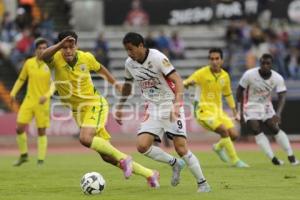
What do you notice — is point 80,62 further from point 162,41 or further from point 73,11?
point 73,11

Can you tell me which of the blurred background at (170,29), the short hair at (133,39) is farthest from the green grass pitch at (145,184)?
the blurred background at (170,29)

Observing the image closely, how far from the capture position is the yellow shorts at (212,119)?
58.7ft

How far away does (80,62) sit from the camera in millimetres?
13227

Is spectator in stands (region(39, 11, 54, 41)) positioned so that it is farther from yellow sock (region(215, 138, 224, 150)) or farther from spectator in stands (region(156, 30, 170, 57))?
yellow sock (region(215, 138, 224, 150))

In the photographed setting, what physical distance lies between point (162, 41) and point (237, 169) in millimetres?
14915

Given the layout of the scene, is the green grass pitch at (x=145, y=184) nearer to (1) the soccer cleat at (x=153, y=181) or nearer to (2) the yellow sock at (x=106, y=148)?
(1) the soccer cleat at (x=153, y=181)

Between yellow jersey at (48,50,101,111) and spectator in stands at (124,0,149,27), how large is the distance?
19.9 meters

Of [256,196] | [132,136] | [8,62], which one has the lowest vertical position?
[132,136]

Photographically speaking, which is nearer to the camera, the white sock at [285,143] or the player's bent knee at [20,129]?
the white sock at [285,143]

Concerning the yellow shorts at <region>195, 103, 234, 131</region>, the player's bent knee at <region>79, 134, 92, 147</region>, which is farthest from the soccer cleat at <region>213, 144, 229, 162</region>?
the player's bent knee at <region>79, 134, 92, 147</region>

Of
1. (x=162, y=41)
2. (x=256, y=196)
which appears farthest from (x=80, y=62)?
(x=162, y=41)

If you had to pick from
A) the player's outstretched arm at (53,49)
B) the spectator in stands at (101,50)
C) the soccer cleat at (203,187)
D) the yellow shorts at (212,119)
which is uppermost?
the player's outstretched arm at (53,49)

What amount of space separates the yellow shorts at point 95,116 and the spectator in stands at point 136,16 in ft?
65.7

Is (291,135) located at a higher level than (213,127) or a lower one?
lower
